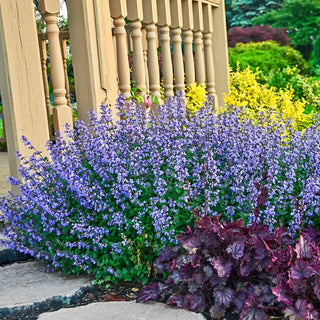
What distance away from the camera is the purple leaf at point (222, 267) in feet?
6.08

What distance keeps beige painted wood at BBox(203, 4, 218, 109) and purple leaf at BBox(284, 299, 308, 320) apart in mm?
3162

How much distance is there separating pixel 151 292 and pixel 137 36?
6.94ft

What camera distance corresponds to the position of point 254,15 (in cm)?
2484

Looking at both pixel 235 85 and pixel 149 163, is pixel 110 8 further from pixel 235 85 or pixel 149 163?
pixel 235 85

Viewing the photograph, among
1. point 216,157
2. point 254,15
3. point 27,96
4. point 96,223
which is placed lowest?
point 96,223

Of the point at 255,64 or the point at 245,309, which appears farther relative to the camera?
the point at 255,64

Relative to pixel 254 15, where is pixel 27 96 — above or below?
below

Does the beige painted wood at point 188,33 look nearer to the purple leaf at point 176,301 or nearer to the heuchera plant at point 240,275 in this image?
the heuchera plant at point 240,275

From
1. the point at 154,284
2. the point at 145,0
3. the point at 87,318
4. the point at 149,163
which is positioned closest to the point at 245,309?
the point at 154,284

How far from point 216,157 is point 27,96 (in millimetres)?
1082

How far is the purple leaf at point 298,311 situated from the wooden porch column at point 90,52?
1.78m

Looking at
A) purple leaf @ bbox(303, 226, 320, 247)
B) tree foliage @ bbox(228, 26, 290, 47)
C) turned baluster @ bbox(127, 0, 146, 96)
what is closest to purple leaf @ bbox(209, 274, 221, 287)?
purple leaf @ bbox(303, 226, 320, 247)

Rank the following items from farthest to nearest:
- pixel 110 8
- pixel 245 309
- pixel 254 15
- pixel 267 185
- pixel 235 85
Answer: pixel 254 15 < pixel 235 85 < pixel 110 8 < pixel 267 185 < pixel 245 309

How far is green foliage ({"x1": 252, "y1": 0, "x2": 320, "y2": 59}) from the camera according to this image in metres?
22.2
